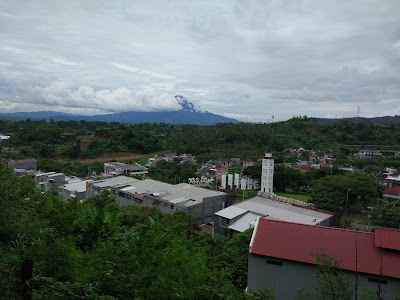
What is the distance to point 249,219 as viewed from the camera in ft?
57.0

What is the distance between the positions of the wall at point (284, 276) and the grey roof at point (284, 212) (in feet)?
26.6

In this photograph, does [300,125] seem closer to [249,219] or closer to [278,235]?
[249,219]

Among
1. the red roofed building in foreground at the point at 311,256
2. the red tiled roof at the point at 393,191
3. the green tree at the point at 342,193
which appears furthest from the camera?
the red tiled roof at the point at 393,191

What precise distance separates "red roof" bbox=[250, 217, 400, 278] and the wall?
20 cm

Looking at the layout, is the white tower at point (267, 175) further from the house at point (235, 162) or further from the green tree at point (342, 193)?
the house at point (235, 162)

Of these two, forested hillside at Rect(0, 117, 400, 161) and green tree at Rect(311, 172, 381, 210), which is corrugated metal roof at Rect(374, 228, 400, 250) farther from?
forested hillside at Rect(0, 117, 400, 161)

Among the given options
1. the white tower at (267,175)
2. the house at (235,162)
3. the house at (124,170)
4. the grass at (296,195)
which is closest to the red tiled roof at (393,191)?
the grass at (296,195)

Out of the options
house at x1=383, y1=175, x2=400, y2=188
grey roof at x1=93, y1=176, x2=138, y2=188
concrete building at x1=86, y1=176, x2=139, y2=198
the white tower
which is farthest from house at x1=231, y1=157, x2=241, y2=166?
concrete building at x1=86, y1=176, x2=139, y2=198

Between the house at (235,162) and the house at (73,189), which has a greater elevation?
the house at (235,162)

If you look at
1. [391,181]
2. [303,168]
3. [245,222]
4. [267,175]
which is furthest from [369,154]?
[245,222]

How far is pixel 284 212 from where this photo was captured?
61.1ft

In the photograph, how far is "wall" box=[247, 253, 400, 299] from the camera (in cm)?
859

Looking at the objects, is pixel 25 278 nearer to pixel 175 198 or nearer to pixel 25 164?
pixel 175 198

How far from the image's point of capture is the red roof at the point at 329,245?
8.38 meters
